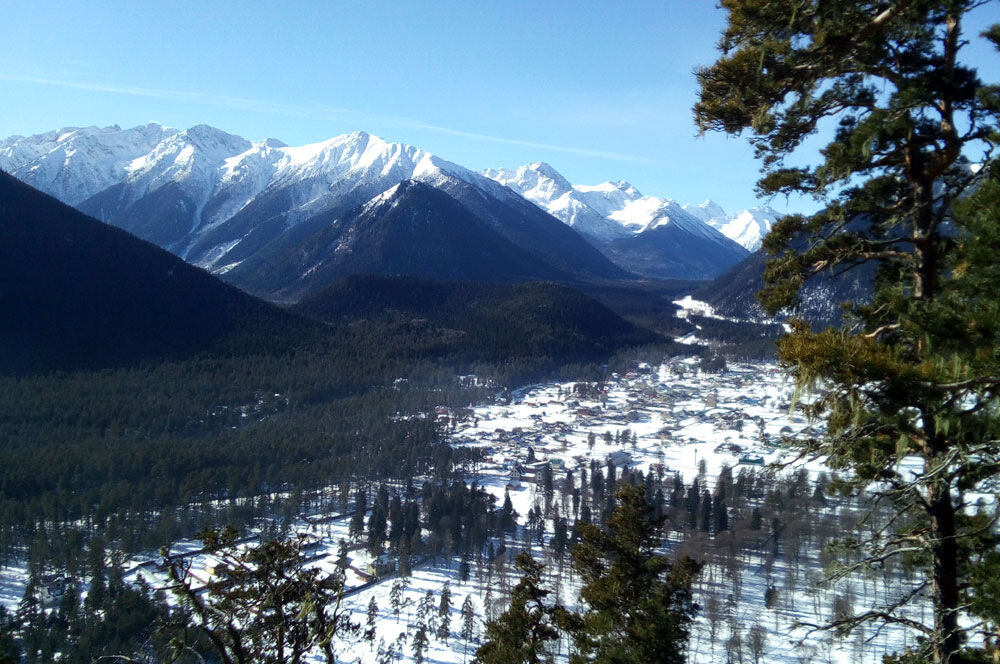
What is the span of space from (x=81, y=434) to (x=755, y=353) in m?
89.6

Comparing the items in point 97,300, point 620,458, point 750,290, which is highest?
point 750,290

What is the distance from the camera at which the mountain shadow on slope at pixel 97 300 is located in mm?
73562

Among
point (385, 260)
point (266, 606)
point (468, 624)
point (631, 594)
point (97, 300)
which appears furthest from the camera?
point (385, 260)

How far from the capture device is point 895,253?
5840 mm

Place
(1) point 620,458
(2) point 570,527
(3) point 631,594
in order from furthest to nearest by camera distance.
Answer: (1) point 620,458
(2) point 570,527
(3) point 631,594

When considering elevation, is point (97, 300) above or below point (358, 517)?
above

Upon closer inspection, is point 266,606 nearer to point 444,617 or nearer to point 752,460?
point 444,617

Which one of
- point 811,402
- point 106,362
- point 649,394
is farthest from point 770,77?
point 106,362

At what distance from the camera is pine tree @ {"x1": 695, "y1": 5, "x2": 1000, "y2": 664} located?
4.28 m

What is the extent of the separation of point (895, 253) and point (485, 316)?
109m

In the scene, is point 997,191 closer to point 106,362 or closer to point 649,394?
point 649,394

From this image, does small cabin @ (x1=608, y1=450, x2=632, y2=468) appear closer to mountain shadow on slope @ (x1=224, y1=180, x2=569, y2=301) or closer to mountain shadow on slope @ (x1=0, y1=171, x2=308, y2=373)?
mountain shadow on slope @ (x1=0, y1=171, x2=308, y2=373)

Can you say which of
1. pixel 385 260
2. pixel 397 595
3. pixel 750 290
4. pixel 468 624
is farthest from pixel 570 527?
pixel 385 260

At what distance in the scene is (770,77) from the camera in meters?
5.90
